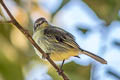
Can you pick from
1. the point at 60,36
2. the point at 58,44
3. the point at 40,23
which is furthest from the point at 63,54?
the point at 40,23

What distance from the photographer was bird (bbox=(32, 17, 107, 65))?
2791 mm

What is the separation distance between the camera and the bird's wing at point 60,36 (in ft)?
9.46

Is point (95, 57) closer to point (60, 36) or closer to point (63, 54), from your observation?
point (63, 54)

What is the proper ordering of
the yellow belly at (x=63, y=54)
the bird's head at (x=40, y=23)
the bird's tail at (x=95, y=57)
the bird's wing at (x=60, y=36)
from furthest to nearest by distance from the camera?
1. the bird's head at (x=40, y=23)
2. the bird's wing at (x=60, y=36)
3. the yellow belly at (x=63, y=54)
4. the bird's tail at (x=95, y=57)

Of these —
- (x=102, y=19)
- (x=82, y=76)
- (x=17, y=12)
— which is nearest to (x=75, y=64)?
(x=82, y=76)

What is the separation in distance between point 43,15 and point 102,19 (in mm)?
1091

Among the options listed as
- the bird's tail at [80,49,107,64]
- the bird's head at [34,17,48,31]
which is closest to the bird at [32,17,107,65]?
the bird's tail at [80,49,107,64]

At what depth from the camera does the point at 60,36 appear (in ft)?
9.68

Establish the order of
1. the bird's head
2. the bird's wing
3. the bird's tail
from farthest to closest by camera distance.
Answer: the bird's head
the bird's wing
the bird's tail

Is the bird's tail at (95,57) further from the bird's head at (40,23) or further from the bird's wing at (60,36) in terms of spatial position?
the bird's head at (40,23)

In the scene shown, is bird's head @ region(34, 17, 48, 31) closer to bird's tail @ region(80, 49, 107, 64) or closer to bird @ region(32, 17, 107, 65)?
bird @ region(32, 17, 107, 65)

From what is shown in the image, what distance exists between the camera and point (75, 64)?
2.38 metres

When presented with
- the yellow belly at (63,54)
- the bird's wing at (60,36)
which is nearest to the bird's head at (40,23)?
the bird's wing at (60,36)

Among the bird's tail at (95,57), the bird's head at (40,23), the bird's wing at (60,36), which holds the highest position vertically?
the bird's head at (40,23)
